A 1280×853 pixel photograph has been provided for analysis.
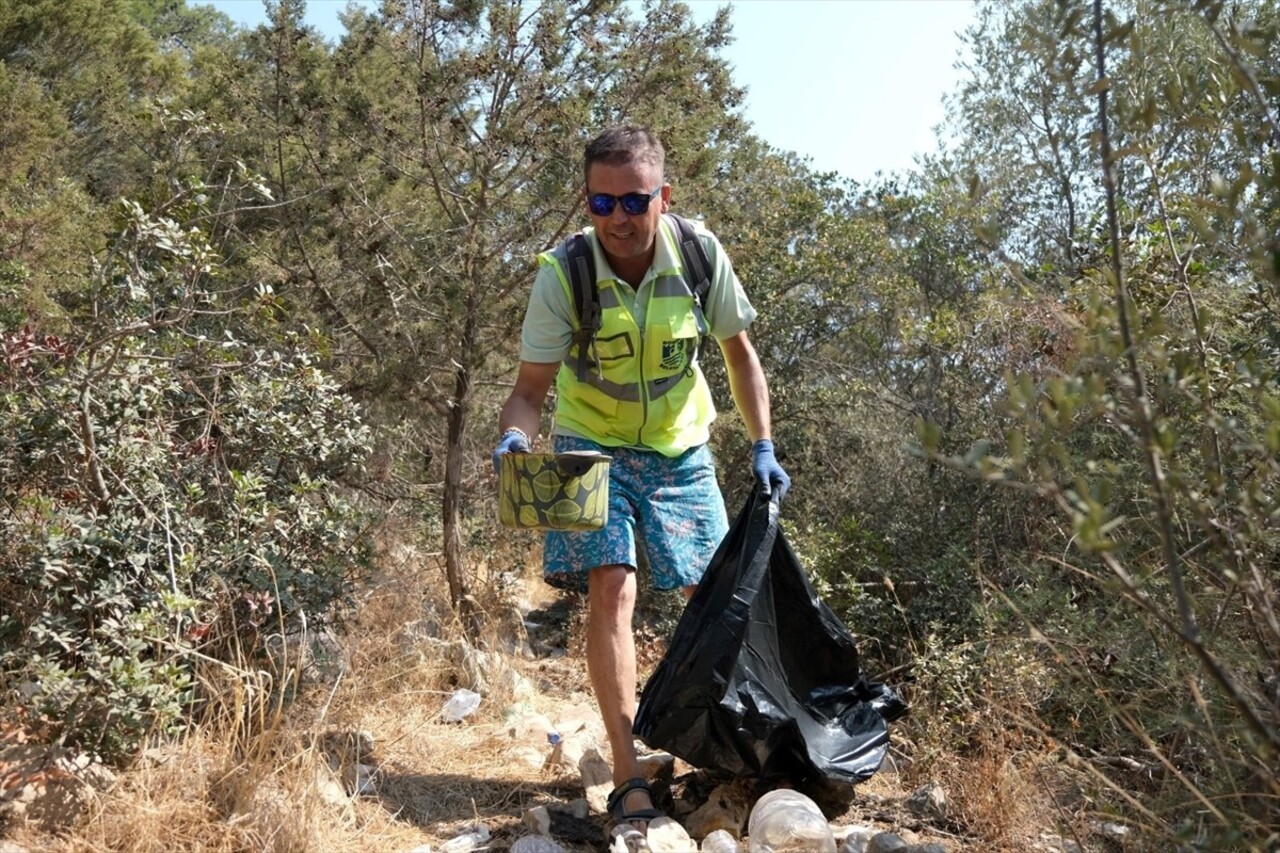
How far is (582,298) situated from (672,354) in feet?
0.99

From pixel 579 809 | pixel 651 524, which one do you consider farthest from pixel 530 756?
pixel 651 524

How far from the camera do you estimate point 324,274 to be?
544cm

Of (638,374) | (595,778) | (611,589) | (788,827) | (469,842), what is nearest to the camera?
(788,827)

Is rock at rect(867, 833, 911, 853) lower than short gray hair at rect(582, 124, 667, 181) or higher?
lower

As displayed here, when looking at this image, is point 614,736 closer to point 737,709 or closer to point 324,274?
point 737,709

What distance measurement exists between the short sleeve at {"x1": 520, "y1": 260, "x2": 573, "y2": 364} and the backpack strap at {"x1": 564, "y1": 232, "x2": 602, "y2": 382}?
0.04 m

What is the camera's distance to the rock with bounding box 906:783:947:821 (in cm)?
341

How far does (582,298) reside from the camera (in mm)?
3430

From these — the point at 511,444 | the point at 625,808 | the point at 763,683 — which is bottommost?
the point at 625,808

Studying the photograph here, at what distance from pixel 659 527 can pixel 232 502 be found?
133cm

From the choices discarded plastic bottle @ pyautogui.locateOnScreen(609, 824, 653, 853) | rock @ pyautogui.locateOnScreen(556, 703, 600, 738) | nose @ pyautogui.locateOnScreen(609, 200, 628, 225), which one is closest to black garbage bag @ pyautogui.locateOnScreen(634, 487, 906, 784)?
discarded plastic bottle @ pyautogui.locateOnScreen(609, 824, 653, 853)

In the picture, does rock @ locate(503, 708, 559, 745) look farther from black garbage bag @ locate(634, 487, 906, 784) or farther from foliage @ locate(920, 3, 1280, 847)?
foliage @ locate(920, 3, 1280, 847)

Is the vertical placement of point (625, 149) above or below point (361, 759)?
above

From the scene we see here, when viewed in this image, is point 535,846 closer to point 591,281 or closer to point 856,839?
point 856,839
